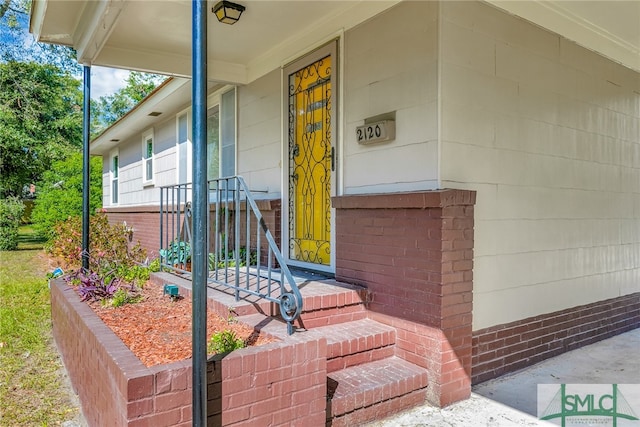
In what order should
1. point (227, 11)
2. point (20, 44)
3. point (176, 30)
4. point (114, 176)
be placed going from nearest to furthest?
point (227, 11) < point (176, 30) < point (114, 176) < point (20, 44)

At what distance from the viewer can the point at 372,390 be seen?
267 centimetres

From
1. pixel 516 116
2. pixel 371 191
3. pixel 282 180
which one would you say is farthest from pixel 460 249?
pixel 282 180

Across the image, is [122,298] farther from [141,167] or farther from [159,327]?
[141,167]

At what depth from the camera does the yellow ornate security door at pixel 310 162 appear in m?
4.21

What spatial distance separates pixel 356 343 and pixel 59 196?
12.7 meters

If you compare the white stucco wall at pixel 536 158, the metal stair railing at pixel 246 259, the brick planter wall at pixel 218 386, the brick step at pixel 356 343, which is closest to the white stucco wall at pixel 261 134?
the metal stair railing at pixel 246 259

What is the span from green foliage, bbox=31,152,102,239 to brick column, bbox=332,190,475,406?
11.1 metres

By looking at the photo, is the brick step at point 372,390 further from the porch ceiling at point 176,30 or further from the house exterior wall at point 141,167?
the house exterior wall at point 141,167

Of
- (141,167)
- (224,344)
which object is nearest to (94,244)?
(141,167)

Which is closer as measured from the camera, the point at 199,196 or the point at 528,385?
the point at 199,196

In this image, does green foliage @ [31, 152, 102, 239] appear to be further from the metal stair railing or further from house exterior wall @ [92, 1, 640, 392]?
house exterior wall @ [92, 1, 640, 392]

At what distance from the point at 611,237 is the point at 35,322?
607 centimetres

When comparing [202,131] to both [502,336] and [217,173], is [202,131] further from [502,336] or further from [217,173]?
[217,173]
